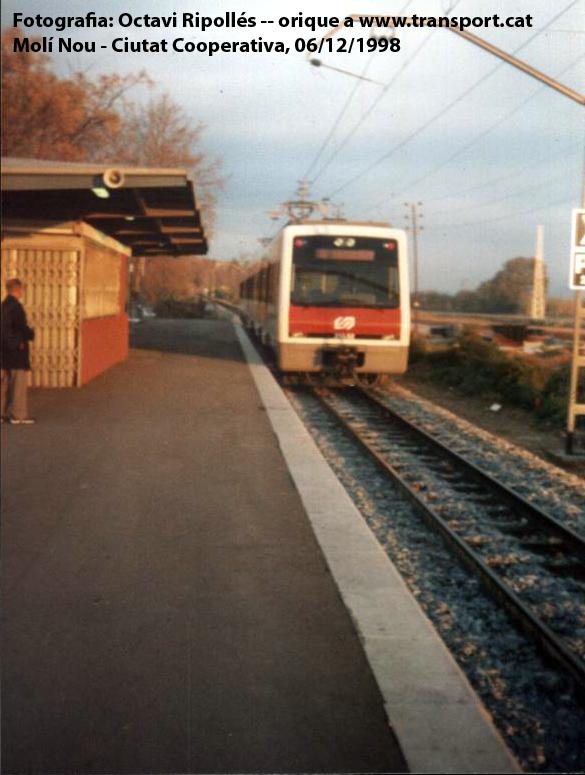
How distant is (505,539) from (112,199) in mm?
8020

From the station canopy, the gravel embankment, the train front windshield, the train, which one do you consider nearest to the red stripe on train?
the train

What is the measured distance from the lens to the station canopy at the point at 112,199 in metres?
9.61

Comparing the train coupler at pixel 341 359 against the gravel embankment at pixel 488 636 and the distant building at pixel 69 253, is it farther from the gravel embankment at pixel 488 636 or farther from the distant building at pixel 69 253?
the gravel embankment at pixel 488 636

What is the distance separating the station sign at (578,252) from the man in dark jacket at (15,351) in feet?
20.3

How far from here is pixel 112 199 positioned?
12.6 meters

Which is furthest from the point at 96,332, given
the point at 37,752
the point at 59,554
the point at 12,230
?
the point at 37,752

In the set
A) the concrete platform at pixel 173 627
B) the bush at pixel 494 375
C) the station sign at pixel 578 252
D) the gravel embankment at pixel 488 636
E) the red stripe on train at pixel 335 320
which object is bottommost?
the gravel embankment at pixel 488 636

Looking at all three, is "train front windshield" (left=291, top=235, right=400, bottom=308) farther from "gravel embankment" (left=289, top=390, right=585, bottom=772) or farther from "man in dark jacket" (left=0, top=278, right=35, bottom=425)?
"gravel embankment" (left=289, top=390, right=585, bottom=772)

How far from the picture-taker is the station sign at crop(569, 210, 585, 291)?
8.84m

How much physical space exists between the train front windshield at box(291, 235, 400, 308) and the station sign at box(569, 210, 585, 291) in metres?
6.96

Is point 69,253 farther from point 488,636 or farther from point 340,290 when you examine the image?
point 488,636

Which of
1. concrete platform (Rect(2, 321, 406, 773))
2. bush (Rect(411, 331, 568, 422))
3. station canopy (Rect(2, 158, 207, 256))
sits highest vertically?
station canopy (Rect(2, 158, 207, 256))

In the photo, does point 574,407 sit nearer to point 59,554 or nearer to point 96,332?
point 59,554

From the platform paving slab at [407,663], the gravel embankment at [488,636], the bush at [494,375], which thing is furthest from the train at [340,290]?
the platform paving slab at [407,663]
